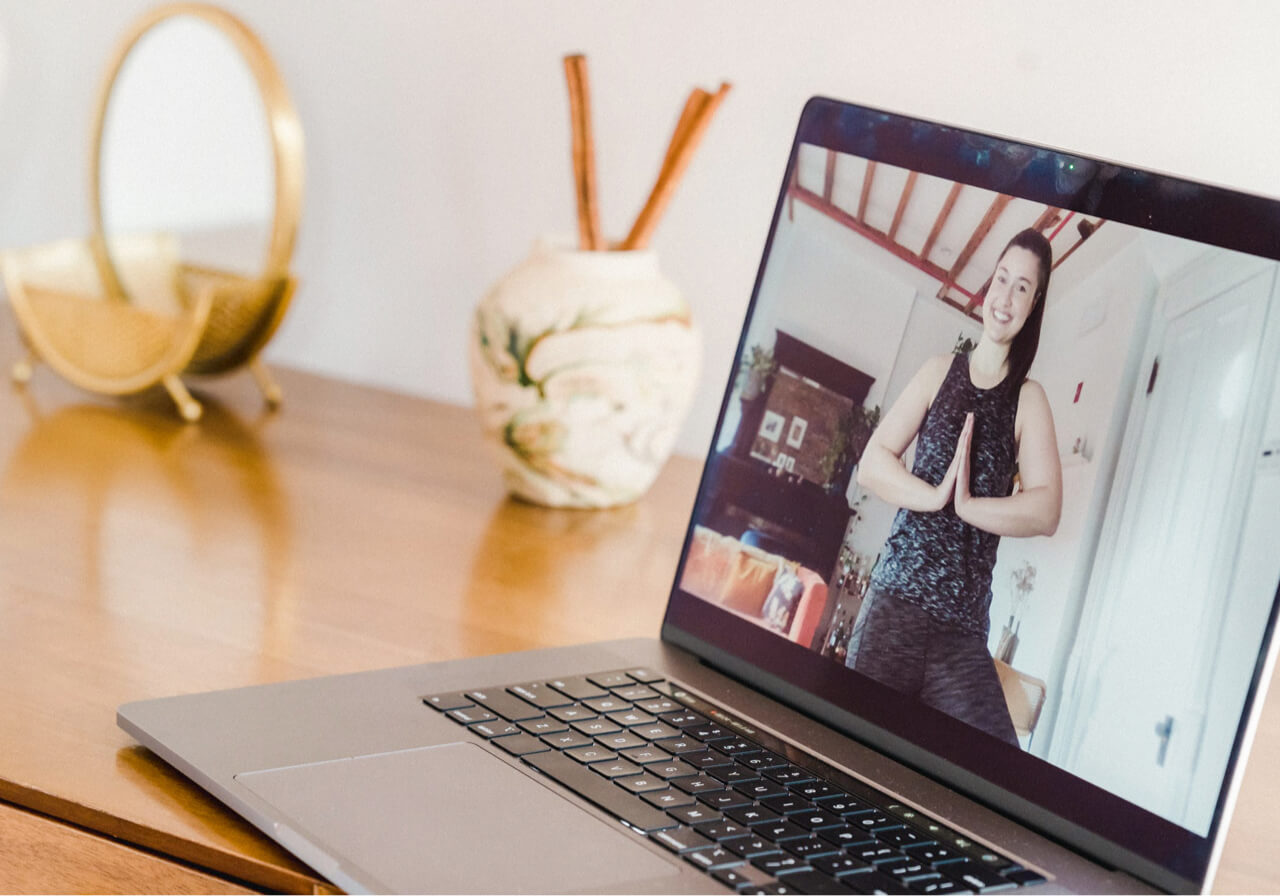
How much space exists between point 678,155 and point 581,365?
0.15 meters

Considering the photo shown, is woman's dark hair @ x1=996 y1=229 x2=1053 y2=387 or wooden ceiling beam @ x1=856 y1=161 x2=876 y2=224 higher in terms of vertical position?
wooden ceiling beam @ x1=856 y1=161 x2=876 y2=224

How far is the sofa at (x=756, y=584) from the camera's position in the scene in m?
0.59

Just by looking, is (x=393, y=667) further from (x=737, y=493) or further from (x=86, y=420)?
(x=86, y=420)

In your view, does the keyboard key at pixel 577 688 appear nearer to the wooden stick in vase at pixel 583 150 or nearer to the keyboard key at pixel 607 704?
the keyboard key at pixel 607 704

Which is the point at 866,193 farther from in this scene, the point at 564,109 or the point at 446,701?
the point at 564,109

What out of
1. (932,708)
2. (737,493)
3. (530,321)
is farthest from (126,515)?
(932,708)

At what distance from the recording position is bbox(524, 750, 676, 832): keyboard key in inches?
18.6

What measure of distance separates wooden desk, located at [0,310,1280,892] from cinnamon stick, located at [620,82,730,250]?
0.19 meters

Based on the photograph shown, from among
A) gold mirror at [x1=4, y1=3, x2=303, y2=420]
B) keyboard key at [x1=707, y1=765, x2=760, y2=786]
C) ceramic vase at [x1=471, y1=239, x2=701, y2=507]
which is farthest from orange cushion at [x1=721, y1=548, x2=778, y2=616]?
gold mirror at [x1=4, y1=3, x2=303, y2=420]

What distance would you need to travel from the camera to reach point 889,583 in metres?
0.56

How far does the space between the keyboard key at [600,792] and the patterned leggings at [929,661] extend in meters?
0.12

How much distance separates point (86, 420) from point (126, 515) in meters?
0.23

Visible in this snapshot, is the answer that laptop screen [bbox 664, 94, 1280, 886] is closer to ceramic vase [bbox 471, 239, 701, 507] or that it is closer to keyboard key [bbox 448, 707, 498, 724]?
keyboard key [bbox 448, 707, 498, 724]

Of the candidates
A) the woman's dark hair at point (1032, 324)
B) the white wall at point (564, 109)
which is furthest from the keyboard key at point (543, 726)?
the white wall at point (564, 109)
